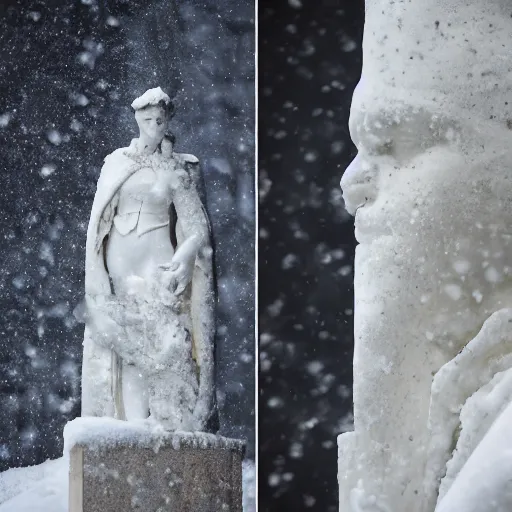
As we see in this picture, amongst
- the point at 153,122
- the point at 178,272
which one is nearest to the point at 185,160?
the point at 153,122

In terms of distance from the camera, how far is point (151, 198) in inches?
170

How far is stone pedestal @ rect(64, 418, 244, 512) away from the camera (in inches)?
142

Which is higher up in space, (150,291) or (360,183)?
(150,291)

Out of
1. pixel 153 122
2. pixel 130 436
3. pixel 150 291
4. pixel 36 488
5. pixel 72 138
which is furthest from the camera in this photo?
pixel 72 138

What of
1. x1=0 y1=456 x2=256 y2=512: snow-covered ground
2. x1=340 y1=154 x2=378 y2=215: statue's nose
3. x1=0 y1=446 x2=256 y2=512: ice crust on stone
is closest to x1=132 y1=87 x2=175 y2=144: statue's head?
x1=0 y1=446 x2=256 y2=512: ice crust on stone

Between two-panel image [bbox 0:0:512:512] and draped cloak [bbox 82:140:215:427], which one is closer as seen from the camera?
two-panel image [bbox 0:0:512:512]

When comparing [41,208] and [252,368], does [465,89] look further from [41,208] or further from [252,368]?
[41,208]

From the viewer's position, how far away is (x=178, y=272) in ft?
14.0

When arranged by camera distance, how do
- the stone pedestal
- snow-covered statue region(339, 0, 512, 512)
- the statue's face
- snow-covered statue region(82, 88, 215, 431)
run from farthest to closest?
the statue's face < snow-covered statue region(82, 88, 215, 431) < the stone pedestal < snow-covered statue region(339, 0, 512, 512)

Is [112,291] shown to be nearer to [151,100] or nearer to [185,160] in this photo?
[185,160]

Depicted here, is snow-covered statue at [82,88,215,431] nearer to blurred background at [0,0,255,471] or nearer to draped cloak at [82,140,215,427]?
draped cloak at [82,140,215,427]

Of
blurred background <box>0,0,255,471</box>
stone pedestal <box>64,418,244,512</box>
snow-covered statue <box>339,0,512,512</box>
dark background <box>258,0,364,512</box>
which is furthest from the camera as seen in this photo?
blurred background <box>0,0,255,471</box>

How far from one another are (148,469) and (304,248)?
0.98 metres

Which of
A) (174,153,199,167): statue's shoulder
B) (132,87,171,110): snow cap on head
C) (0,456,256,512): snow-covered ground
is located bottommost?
(0,456,256,512): snow-covered ground
